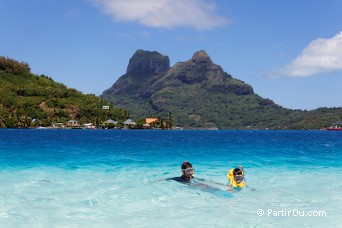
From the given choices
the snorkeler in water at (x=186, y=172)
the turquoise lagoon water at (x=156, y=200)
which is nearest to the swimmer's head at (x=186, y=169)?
the snorkeler in water at (x=186, y=172)

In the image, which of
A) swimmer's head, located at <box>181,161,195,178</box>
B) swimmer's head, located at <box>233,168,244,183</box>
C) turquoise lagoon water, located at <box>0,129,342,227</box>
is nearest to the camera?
turquoise lagoon water, located at <box>0,129,342,227</box>

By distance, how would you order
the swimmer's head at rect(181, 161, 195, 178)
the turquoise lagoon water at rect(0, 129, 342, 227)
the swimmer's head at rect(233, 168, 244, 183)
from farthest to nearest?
1. the swimmer's head at rect(181, 161, 195, 178)
2. the swimmer's head at rect(233, 168, 244, 183)
3. the turquoise lagoon water at rect(0, 129, 342, 227)

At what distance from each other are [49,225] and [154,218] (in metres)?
3.64

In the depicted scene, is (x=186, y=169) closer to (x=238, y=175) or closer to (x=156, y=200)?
(x=238, y=175)

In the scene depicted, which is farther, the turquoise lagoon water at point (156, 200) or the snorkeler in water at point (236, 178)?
the snorkeler in water at point (236, 178)

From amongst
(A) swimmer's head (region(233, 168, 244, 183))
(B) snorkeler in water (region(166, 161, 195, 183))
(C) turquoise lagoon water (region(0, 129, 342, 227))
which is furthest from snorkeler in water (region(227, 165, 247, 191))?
(B) snorkeler in water (region(166, 161, 195, 183))

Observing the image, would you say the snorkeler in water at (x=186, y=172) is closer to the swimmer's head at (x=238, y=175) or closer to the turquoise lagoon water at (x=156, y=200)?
the turquoise lagoon water at (x=156, y=200)

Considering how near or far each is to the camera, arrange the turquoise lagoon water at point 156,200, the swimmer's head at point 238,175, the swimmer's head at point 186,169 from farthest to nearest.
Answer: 1. the swimmer's head at point 186,169
2. the swimmer's head at point 238,175
3. the turquoise lagoon water at point 156,200

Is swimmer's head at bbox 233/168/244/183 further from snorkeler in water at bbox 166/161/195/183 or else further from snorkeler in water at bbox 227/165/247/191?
snorkeler in water at bbox 166/161/195/183

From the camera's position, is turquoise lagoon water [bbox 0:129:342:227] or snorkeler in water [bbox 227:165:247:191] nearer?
turquoise lagoon water [bbox 0:129:342:227]

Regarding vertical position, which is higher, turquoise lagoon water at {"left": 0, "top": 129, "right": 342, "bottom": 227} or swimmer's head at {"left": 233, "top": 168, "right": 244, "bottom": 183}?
swimmer's head at {"left": 233, "top": 168, "right": 244, "bottom": 183}

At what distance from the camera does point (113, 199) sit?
57.3 ft

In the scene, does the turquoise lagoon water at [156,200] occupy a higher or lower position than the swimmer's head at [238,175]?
lower

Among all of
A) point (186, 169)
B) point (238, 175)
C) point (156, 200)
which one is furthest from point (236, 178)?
point (156, 200)
